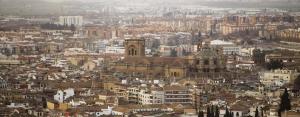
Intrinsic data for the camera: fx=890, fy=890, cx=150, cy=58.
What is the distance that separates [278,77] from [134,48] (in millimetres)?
5751

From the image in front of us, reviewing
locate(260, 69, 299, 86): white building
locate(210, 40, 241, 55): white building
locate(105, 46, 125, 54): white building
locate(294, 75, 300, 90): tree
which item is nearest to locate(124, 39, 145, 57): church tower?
locate(105, 46, 125, 54): white building

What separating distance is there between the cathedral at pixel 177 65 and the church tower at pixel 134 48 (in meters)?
1.29

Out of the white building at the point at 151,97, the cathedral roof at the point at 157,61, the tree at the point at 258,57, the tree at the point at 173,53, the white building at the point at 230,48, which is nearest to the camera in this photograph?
the white building at the point at 151,97

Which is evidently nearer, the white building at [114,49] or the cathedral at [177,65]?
the cathedral at [177,65]

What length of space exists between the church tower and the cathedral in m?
1.29

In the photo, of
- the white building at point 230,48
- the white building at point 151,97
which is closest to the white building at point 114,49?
the white building at point 230,48

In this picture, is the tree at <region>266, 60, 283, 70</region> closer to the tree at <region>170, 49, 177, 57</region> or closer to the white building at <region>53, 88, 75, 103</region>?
the tree at <region>170, 49, 177, 57</region>

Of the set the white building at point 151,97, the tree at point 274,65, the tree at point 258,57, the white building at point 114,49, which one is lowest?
the white building at point 114,49

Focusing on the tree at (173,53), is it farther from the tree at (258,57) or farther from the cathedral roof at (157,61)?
the cathedral roof at (157,61)

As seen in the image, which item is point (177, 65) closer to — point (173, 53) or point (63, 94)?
point (63, 94)

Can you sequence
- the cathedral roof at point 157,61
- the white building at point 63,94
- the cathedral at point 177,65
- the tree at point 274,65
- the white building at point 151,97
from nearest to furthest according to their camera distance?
the white building at point 63,94 → the white building at point 151,97 → the cathedral at point 177,65 → the cathedral roof at point 157,61 → the tree at point 274,65

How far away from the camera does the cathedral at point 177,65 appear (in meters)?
24.3

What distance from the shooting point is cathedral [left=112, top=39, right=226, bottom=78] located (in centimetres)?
2431

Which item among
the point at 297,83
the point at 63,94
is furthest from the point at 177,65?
the point at 63,94
